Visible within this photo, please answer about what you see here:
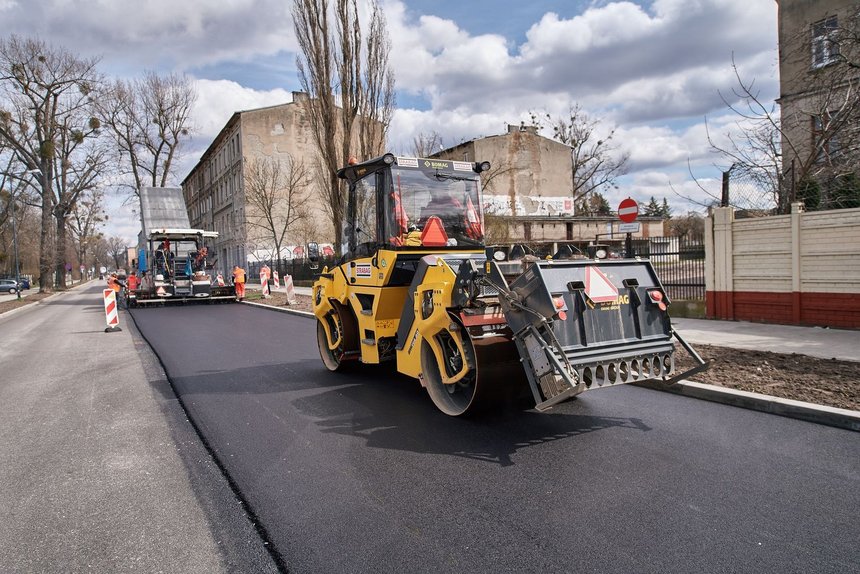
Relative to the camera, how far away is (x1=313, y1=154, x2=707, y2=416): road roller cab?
4.56m

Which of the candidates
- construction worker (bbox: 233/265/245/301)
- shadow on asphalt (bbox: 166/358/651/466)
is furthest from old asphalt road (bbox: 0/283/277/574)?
construction worker (bbox: 233/265/245/301)

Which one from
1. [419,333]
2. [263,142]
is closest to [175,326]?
[419,333]

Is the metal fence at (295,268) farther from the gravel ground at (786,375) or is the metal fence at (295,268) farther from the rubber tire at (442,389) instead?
Answer: the rubber tire at (442,389)

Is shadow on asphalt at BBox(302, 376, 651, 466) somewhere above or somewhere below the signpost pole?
below

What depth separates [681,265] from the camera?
40.4 feet

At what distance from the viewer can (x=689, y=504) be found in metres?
3.57

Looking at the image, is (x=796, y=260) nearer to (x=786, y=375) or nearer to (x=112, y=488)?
(x=786, y=375)

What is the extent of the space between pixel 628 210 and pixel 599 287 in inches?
241

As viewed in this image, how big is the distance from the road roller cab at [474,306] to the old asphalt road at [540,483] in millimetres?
512

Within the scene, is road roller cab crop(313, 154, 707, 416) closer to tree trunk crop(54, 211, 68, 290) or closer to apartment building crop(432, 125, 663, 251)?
apartment building crop(432, 125, 663, 251)

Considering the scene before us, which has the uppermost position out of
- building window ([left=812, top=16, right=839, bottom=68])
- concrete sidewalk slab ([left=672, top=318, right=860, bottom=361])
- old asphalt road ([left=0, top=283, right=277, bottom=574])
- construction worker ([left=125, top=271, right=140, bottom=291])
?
building window ([left=812, top=16, right=839, bottom=68])

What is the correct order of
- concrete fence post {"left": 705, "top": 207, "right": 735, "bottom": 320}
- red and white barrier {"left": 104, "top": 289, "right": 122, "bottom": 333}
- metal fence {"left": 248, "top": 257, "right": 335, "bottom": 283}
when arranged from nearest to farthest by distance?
concrete fence post {"left": 705, "top": 207, "right": 735, "bottom": 320} → red and white barrier {"left": 104, "top": 289, "right": 122, "bottom": 333} → metal fence {"left": 248, "top": 257, "right": 335, "bottom": 283}

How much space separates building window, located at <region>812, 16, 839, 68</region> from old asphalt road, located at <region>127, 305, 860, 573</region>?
766cm

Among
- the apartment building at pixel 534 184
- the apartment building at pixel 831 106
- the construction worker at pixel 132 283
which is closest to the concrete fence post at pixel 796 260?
the apartment building at pixel 831 106
